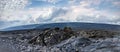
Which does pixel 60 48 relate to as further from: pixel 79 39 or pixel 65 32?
pixel 65 32

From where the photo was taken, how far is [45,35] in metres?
23.7

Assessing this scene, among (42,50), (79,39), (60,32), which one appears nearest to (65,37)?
(60,32)

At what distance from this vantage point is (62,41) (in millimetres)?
22906

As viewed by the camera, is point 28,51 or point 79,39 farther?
point 79,39

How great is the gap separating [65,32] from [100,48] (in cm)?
765

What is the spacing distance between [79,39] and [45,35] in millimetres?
4006

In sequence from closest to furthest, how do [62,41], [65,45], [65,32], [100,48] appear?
[100,48] < [65,45] < [62,41] < [65,32]

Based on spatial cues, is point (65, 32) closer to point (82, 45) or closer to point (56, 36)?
point (56, 36)

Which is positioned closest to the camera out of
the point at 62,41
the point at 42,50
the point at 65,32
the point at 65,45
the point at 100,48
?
the point at 100,48

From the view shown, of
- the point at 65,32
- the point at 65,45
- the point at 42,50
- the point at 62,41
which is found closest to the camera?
the point at 42,50

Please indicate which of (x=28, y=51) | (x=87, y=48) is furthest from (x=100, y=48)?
(x=28, y=51)

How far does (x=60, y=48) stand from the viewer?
65.4 feet

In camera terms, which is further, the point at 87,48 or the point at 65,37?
the point at 65,37

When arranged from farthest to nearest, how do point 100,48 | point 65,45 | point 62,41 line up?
point 62,41, point 65,45, point 100,48
